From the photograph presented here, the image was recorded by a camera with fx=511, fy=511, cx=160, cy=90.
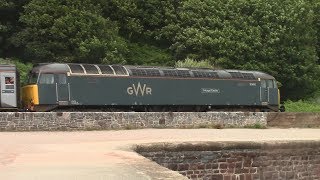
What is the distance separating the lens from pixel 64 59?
32094 millimetres

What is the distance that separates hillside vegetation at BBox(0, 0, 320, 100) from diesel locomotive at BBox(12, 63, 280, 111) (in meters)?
4.82

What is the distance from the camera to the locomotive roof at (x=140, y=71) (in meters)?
23.7

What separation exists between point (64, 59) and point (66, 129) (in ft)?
46.6

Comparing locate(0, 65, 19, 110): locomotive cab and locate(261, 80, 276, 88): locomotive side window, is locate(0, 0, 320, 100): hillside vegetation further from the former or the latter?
locate(0, 65, 19, 110): locomotive cab

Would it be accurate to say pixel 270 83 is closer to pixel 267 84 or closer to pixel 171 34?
pixel 267 84

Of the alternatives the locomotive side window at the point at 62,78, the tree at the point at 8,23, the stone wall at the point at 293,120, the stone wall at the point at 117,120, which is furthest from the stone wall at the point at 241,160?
the tree at the point at 8,23

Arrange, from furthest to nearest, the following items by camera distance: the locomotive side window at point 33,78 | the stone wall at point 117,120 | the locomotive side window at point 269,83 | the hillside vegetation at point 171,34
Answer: the hillside vegetation at point 171,34
the locomotive side window at point 269,83
the locomotive side window at point 33,78
the stone wall at point 117,120

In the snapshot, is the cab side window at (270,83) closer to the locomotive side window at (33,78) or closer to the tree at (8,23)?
the locomotive side window at (33,78)

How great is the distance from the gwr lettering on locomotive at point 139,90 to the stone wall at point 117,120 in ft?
14.9

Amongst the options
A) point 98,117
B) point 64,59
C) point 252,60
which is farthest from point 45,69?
point 252,60

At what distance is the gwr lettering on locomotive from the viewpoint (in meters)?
25.4

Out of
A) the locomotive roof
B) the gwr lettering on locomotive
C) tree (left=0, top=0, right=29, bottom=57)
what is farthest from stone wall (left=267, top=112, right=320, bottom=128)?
tree (left=0, top=0, right=29, bottom=57)

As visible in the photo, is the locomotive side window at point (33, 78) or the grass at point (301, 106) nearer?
the locomotive side window at point (33, 78)

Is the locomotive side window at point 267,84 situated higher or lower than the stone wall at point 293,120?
higher
